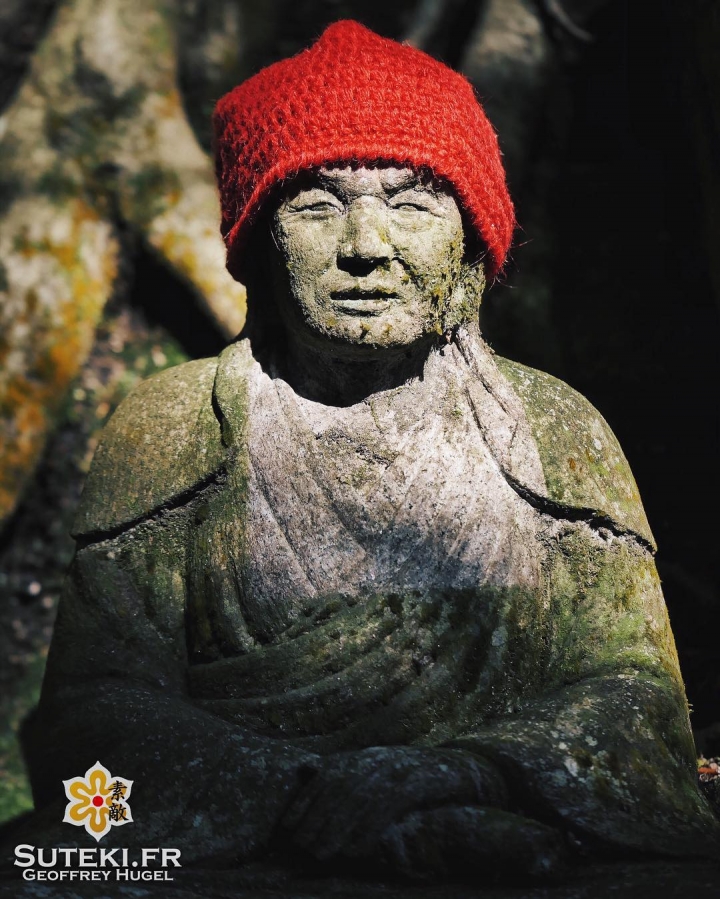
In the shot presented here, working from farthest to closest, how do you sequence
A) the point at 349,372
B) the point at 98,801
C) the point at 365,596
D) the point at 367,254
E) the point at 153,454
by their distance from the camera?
the point at 153,454 < the point at 349,372 < the point at 365,596 < the point at 367,254 < the point at 98,801

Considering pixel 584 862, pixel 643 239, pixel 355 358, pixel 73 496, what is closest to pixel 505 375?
pixel 355 358

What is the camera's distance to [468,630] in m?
3.54

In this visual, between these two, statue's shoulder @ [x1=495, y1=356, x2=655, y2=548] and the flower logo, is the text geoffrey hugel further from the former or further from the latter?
statue's shoulder @ [x1=495, y1=356, x2=655, y2=548]

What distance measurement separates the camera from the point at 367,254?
344 cm

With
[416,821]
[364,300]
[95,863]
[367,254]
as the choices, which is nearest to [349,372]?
[364,300]

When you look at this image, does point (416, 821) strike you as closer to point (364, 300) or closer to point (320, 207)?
point (364, 300)

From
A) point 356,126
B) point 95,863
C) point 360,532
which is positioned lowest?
point 95,863

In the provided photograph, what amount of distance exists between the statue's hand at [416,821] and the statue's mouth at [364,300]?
1176 mm

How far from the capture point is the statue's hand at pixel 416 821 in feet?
9.56

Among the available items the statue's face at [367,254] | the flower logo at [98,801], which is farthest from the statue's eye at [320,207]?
the flower logo at [98,801]

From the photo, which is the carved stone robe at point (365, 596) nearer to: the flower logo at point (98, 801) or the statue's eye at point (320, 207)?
the flower logo at point (98, 801)

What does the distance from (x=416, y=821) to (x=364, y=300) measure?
4.48ft

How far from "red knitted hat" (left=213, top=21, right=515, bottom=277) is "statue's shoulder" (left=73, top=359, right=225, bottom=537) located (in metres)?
0.44

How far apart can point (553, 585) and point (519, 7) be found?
4824 mm
